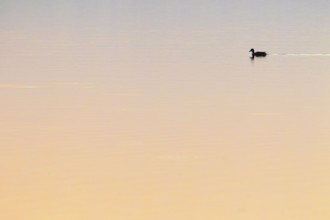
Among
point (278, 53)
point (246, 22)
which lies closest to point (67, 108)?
point (278, 53)

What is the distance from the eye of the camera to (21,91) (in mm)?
28469

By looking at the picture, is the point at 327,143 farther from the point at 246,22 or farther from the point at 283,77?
the point at 246,22

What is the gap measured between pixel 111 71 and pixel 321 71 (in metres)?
4.28

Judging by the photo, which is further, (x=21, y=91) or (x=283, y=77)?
(x=283, y=77)

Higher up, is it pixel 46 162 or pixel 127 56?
pixel 127 56

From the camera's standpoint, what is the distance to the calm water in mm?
19109

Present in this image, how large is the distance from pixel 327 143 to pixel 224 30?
2025cm

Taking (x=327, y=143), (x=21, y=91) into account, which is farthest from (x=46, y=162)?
(x=21, y=91)

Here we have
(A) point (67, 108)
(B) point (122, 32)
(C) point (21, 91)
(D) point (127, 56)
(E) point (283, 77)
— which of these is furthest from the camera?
(B) point (122, 32)

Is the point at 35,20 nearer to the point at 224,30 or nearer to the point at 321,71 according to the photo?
the point at 224,30

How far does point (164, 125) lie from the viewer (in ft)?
79.4

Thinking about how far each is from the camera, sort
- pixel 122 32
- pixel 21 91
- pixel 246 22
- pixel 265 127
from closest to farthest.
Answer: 1. pixel 265 127
2. pixel 21 91
3. pixel 122 32
4. pixel 246 22

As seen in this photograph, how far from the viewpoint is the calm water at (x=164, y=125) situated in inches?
752

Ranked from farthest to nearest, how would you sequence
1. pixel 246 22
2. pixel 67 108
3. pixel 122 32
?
1. pixel 246 22
2. pixel 122 32
3. pixel 67 108
